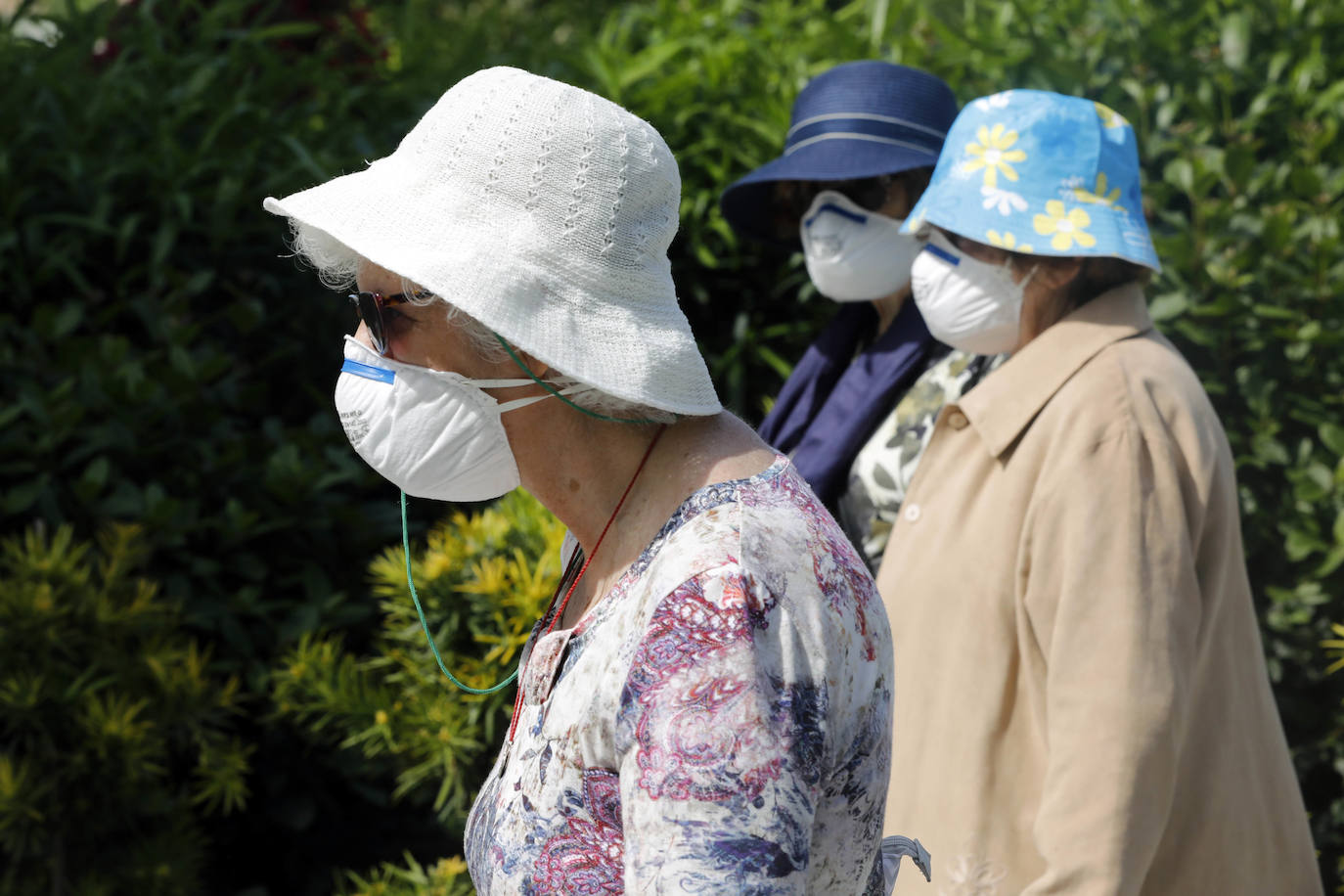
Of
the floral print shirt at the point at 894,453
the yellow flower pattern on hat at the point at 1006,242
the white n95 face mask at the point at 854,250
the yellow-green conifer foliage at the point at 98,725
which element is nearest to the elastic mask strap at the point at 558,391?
the yellow flower pattern on hat at the point at 1006,242

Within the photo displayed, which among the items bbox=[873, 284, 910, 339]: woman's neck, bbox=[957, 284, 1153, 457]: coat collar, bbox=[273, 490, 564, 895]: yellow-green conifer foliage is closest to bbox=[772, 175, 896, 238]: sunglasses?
bbox=[873, 284, 910, 339]: woman's neck

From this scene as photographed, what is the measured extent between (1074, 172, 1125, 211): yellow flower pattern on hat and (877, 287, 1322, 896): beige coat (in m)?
0.17

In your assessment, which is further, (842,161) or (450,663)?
(842,161)

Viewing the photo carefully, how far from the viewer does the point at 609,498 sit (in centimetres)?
152

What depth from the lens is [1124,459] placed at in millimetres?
2064

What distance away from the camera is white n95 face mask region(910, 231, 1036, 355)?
2.46 m

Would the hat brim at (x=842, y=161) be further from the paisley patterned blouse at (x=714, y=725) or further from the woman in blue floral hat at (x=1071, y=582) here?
the paisley patterned blouse at (x=714, y=725)

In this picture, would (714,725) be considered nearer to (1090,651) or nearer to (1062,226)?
(1090,651)

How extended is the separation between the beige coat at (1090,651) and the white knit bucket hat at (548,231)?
0.90 metres

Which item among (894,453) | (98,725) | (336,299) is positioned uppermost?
(894,453)

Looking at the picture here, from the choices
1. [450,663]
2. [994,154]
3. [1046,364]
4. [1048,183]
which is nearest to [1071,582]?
[1046,364]

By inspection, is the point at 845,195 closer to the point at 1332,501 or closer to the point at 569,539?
the point at 1332,501

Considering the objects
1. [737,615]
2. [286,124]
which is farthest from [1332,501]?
[286,124]

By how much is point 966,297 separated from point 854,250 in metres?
0.59
